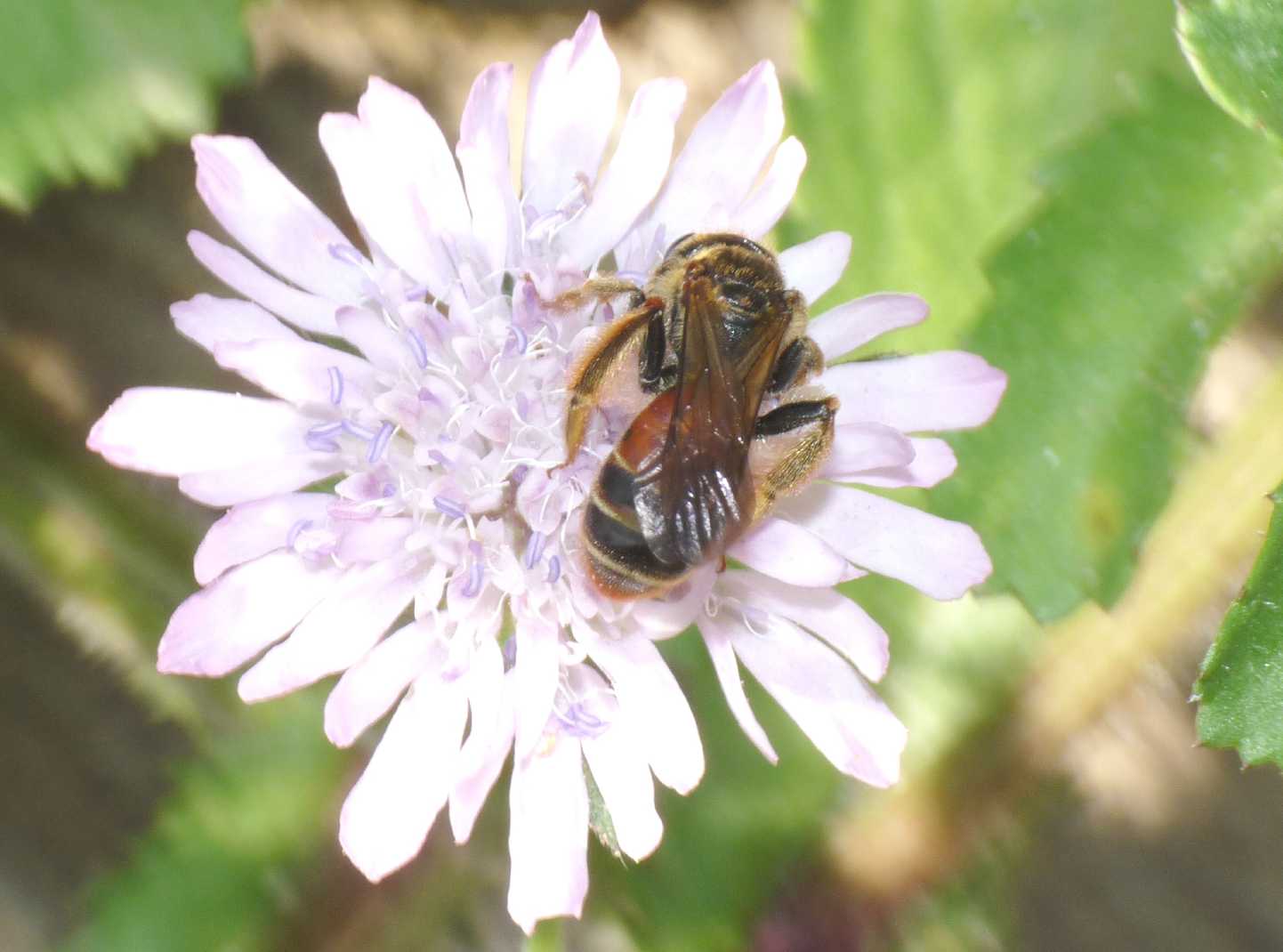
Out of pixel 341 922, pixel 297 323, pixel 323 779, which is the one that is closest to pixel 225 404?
pixel 297 323

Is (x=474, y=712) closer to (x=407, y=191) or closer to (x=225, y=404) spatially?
(x=225, y=404)

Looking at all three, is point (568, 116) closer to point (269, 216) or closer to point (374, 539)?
point (269, 216)

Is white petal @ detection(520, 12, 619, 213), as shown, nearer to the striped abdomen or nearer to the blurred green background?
the striped abdomen

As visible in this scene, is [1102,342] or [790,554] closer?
[790,554]

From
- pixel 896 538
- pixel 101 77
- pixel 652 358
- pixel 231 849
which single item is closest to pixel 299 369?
pixel 652 358

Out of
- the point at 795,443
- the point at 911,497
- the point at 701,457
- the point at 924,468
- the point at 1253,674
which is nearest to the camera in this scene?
the point at 701,457

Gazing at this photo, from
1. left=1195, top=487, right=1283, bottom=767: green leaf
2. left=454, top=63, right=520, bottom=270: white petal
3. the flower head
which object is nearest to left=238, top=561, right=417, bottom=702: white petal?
the flower head
